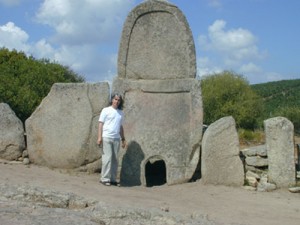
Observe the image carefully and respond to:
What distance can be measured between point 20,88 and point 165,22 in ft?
17.0

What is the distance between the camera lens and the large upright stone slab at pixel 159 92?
997cm

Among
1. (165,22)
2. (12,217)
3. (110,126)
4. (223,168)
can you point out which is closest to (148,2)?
A: (165,22)

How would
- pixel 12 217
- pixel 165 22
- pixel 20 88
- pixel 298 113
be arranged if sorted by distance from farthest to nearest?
1. pixel 298 113
2. pixel 20 88
3. pixel 165 22
4. pixel 12 217

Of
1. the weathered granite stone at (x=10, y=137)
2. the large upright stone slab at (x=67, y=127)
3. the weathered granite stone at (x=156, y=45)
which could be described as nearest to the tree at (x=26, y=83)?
the weathered granite stone at (x=10, y=137)

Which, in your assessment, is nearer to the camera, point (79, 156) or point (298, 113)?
point (79, 156)

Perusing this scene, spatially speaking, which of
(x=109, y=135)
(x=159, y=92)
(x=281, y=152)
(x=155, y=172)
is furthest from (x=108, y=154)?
(x=281, y=152)

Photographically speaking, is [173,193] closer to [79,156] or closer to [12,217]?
[79,156]

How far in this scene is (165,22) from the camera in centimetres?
1039

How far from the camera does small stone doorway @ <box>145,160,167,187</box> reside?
10708 mm

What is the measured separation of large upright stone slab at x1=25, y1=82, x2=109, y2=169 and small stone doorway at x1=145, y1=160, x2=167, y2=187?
50.9 inches

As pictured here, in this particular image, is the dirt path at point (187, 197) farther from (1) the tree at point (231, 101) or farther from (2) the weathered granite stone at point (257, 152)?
(1) the tree at point (231, 101)

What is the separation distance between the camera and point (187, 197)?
8805 millimetres

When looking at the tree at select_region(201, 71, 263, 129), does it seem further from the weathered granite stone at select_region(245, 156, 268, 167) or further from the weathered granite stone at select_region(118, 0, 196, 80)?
the weathered granite stone at select_region(118, 0, 196, 80)

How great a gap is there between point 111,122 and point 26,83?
6.34m
